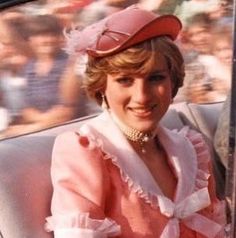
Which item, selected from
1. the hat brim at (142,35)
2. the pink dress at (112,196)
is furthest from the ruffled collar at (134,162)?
the hat brim at (142,35)

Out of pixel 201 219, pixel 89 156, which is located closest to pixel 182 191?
pixel 201 219

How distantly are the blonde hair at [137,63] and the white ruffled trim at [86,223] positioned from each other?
187mm

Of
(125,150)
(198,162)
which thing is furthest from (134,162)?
(198,162)

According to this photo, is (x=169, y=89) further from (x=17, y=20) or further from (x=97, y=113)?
(x=17, y=20)

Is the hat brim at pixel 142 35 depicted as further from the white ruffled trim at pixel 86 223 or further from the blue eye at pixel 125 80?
the white ruffled trim at pixel 86 223

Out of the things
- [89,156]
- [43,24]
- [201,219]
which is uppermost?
[43,24]

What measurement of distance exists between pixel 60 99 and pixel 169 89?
0.19m

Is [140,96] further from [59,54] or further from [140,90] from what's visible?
[59,54]

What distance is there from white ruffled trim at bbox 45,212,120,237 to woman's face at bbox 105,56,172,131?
0.15 meters

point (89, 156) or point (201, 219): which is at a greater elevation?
point (89, 156)

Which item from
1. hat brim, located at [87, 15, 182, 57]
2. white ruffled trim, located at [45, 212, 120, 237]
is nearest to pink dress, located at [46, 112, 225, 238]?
white ruffled trim, located at [45, 212, 120, 237]

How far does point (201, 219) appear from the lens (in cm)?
122

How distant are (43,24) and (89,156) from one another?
0.78 ft

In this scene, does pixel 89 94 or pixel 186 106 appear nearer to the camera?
pixel 89 94
